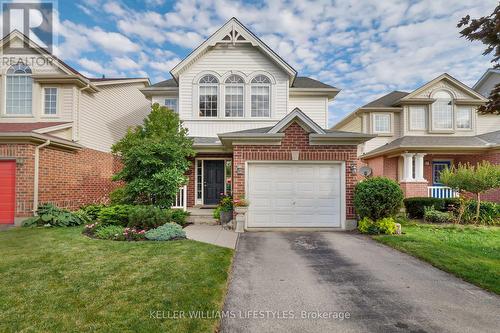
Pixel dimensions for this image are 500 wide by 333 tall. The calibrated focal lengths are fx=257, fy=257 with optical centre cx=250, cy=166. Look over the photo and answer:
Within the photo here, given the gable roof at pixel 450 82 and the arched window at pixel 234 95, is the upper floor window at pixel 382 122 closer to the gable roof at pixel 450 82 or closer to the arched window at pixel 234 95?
the gable roof at pixel 450 82

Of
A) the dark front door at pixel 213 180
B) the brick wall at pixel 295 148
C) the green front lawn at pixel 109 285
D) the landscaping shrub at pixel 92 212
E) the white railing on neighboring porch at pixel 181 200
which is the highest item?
the brick wall at pixel 295 148

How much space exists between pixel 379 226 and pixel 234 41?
10.7m

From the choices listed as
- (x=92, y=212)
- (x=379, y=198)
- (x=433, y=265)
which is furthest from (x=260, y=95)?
(x=433, y=265)

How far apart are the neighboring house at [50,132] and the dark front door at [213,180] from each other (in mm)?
6111

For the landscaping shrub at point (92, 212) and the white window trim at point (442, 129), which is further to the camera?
the white window trim at point (442, 129)

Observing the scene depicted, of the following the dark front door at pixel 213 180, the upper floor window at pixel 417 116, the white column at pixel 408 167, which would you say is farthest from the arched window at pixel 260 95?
the upper floor window at pixel 417 116

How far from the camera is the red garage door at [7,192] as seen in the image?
994 centimetres

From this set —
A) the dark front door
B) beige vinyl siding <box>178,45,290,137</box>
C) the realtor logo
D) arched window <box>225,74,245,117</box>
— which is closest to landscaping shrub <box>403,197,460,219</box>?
beige vinyl siding <box>178,45,290,137</box>

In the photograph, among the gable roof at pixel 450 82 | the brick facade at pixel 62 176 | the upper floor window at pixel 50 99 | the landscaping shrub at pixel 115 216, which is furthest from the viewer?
the gable roof at pixel 450 82

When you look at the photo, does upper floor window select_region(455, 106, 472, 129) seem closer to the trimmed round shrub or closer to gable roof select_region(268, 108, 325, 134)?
the trimmed round shrub

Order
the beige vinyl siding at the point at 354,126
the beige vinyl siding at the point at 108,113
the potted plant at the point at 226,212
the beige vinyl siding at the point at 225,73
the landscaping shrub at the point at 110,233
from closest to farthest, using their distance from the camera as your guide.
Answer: the landscaping shrub at the point at 110,233 → the potted plant at the point at 226,212 → the beige vinyl siding at the point at 225,73 → the beige vinyl siding at the point at 108,113 → the beige vinyl siding at the point at 354,126

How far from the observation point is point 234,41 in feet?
42.6

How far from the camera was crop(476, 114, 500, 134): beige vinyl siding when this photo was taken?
17320mm

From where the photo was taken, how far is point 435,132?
16.8 m
